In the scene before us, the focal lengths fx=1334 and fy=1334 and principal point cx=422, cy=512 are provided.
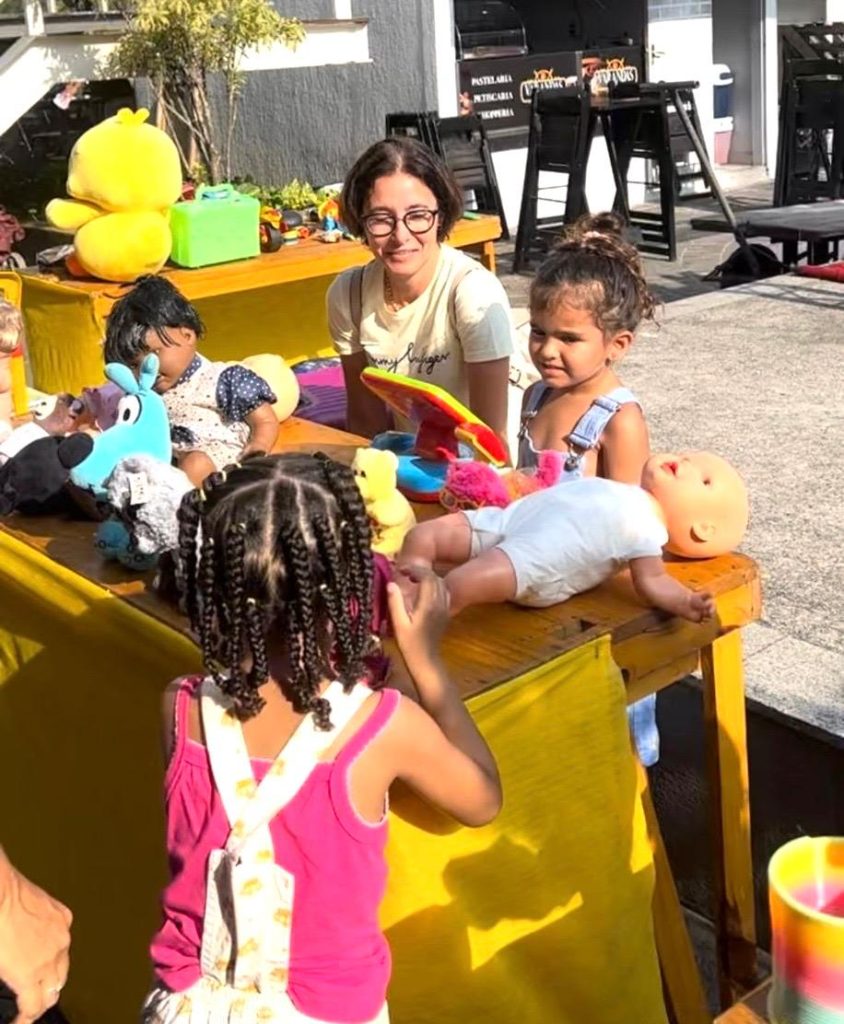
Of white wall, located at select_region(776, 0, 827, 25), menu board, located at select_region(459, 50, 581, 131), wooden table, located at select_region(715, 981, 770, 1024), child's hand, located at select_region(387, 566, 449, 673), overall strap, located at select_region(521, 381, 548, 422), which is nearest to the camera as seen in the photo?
wooden table, located at select_region(715, 981, 770, 1024)

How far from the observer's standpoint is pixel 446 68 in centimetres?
1145

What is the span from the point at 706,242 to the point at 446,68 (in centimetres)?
269

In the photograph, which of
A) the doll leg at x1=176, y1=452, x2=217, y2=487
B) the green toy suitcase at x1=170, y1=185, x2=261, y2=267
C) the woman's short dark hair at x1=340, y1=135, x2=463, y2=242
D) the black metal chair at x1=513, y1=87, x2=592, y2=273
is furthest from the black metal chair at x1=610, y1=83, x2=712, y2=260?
the doll leg at x1=176, y1=452, x2=217, y2=487

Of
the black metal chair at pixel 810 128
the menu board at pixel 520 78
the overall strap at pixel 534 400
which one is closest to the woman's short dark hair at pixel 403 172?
the overall strap at pixel 534 400

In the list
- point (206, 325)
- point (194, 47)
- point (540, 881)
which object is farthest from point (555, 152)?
point (540, 881)

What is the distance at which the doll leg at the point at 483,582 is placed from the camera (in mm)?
2023

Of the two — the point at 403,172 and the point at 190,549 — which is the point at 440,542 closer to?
the point at 190,549

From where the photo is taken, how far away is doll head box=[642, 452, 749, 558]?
7.24 ft

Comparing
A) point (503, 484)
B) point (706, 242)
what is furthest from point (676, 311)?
point (503, 484)

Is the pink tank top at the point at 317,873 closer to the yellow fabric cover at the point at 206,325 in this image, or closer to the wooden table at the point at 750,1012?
the wooden table at the point at 750,1012

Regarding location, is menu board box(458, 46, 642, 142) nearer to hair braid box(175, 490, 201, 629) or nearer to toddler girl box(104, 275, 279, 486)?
toddler girl box(104, 275, 279, 486)

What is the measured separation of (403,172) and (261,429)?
68cm

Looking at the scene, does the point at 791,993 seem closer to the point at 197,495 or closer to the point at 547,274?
the point at 197,495

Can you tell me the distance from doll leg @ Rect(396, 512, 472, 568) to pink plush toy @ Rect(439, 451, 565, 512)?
0.14 metres
